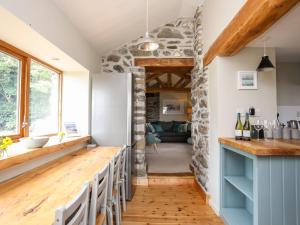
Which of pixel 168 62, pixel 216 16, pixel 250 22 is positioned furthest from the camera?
pixel 168 62

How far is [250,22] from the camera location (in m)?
1.76

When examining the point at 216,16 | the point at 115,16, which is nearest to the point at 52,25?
the point at 115,16

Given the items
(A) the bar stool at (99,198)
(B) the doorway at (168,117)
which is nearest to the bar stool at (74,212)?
(A) the bar stool at (99,198)

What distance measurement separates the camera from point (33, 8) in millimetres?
1830

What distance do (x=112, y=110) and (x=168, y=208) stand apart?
1.69 metres

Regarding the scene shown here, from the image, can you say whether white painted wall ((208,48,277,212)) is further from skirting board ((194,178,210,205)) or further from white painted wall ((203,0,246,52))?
white painted wall ((203,0,246,52))

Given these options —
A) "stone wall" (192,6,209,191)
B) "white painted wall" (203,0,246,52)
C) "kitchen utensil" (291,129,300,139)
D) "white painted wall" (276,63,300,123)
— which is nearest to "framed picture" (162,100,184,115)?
"stone wall" (192,6,209,191)

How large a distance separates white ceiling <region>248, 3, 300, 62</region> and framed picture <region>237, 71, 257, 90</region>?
1.16ft

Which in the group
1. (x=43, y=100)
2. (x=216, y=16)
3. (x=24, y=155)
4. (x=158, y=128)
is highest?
(x=216, y=16)

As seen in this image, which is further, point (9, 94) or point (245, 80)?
point (245, 80)

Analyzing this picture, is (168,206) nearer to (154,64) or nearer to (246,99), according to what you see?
(246,99)

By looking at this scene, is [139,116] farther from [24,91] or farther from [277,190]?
Result: [277,190]

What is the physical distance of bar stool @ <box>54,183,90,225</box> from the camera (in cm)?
85

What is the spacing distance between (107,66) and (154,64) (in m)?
0.94
